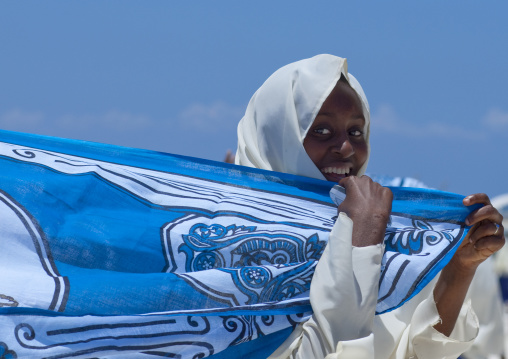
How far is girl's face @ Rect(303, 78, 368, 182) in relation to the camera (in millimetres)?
2713

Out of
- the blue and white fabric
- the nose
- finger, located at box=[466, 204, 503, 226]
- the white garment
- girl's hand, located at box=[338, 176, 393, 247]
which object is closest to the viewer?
the blue and white fabric

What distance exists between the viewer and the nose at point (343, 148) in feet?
8.79

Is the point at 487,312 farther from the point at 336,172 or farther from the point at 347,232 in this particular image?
the point at 347,232

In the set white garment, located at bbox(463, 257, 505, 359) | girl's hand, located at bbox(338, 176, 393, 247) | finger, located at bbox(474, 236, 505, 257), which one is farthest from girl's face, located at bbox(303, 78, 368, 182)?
white garment, located at bbox(463, 257, 505, 359)

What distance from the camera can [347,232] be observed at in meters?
2.30

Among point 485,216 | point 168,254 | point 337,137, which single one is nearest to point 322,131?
point 337,137

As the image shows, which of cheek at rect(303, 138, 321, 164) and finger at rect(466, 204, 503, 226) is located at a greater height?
cheek at rect(303, 138, 321, 164)

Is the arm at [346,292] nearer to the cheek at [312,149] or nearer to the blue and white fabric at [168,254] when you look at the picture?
the blue and white fabric at [168,254]

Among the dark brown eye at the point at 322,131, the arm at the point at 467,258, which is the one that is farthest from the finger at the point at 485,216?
the dark brown eye at the point at 322,131

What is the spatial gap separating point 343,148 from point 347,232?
0.45 m

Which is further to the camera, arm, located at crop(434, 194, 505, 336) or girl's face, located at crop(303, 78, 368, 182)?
girl's face, located at crop(303, 78, 368, 182)

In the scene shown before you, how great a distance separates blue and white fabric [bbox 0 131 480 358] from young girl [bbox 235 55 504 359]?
8 cm

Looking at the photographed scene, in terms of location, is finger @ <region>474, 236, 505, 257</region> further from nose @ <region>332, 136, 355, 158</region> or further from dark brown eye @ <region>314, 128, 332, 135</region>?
dark brown eye @ <region>314, 128, 332, 135</region>

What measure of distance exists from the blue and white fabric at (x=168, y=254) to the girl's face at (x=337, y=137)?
12cm
